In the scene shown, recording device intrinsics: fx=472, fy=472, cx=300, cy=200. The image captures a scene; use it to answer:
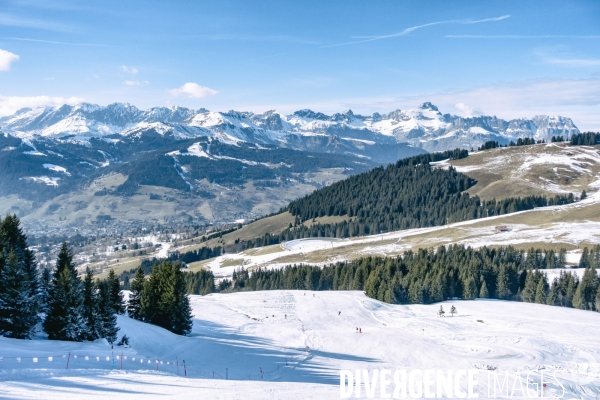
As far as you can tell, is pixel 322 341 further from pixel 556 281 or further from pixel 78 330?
pixel 556 281

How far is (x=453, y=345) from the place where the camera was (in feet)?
203

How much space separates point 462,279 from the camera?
106 metres

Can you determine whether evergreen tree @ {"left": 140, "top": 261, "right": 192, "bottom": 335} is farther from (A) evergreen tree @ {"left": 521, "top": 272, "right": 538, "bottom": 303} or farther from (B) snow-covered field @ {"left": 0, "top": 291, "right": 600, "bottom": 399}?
(A) evergreen tree @ {"left": 521, "top": 272, "right": 538, "bottom": 303}

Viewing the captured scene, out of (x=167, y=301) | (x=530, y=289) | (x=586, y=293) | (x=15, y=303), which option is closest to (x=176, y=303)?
(x=167, y=301)

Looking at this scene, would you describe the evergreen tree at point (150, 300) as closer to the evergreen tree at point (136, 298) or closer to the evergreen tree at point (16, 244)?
the evergreen tree at point (136, 298)

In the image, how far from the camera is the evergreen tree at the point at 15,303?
43875 millimetres

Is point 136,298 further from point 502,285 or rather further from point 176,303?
point 502,285

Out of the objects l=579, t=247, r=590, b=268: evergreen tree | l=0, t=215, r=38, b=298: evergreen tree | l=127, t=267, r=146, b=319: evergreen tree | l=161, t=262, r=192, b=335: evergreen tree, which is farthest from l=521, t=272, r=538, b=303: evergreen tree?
l=0, t=215, r=38, b=298: evergreen tree

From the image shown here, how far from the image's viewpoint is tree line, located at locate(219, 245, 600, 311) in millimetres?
101875

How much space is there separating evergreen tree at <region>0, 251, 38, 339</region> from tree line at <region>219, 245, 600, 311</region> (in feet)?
238

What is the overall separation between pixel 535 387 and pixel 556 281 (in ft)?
240

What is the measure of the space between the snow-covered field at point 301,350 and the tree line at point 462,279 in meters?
8.38

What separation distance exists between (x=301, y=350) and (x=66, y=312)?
27.0m

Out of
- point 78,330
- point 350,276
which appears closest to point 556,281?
point 350,276
